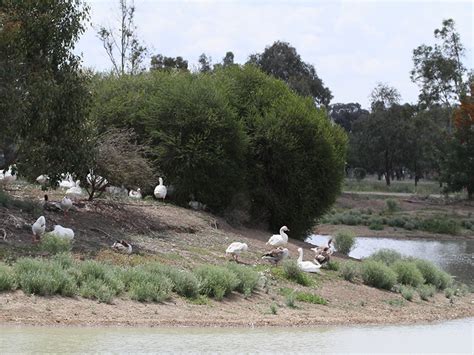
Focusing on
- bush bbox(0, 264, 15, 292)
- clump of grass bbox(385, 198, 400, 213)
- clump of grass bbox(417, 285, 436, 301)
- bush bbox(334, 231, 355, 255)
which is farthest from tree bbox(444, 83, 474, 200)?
bush bbox(0, 264, 15, 292)

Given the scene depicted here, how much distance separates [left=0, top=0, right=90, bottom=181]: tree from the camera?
2355cm

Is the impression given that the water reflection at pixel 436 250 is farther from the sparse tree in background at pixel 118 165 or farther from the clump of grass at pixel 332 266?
the sparse tree in background at pixel 118 165

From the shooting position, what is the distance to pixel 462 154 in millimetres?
68125

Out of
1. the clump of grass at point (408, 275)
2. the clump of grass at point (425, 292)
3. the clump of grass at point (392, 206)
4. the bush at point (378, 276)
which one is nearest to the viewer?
the clump of grass at point (425, 292)

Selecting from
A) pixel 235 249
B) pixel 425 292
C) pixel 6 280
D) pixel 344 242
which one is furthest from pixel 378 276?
pixel 6 280

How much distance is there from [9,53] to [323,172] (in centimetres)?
1403

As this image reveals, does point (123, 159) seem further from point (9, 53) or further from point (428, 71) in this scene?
point (428, 71)

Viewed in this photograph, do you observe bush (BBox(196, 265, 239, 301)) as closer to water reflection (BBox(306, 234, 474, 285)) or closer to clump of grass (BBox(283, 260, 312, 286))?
clump of grass (BBox(283, 260, 312, 286))

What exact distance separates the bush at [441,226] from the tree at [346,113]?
87.0 meters

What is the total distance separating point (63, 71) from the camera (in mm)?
25500

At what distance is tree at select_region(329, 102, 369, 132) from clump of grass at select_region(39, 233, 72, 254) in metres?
124

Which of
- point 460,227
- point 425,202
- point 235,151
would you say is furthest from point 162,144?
point 425,202

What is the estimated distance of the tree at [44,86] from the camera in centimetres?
2355

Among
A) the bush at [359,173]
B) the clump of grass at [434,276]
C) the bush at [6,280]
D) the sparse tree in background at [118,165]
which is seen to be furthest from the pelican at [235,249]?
the bush at [359,173]
